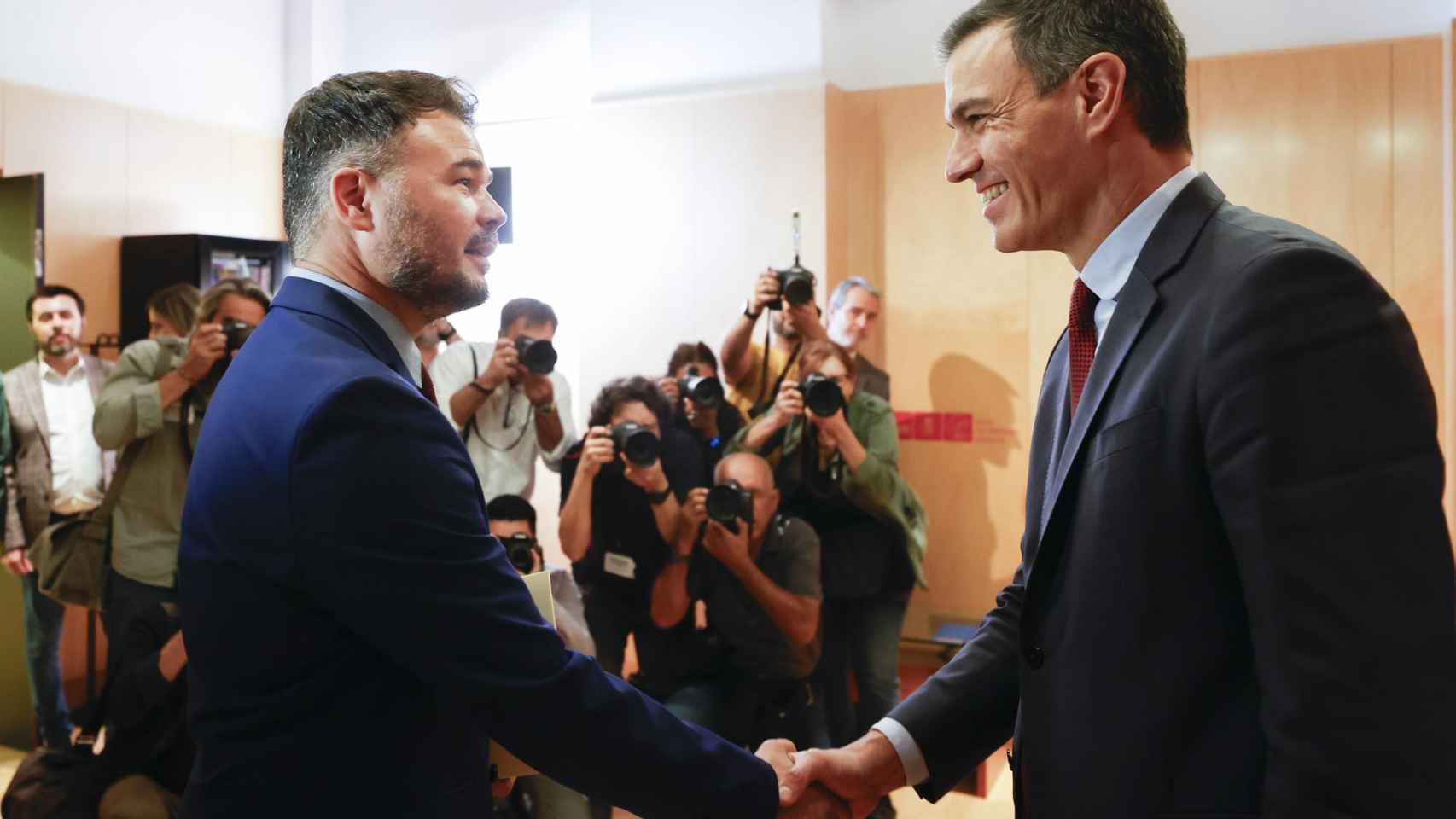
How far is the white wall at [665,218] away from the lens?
16.7 ft

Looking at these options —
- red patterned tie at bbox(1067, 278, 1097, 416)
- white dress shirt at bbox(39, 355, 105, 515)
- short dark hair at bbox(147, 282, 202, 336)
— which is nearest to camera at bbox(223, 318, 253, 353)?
short dark hair at bbox(147, 282, 202, 336)

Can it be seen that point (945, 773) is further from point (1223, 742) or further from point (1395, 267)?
point (1395, 267)

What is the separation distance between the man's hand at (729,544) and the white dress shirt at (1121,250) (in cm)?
189

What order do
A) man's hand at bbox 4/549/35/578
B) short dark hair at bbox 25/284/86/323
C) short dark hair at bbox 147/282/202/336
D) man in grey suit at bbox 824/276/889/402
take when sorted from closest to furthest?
1. man's hand at bbox 4/549/35/578
2. short dark hair at bbox 25/284/86/323
3. short dark hair at bbox 147/282/202/336
4. man in grey suit at bbox 824/276/889/402

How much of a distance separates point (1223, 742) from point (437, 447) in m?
0.78

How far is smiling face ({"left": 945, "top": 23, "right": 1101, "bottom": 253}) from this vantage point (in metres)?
1.15

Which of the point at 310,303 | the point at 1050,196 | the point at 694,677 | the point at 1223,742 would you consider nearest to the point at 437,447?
the point at 310,303

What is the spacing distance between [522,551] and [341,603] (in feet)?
5.68

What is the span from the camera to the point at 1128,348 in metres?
1.05

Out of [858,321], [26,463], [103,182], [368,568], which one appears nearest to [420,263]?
[368,568]

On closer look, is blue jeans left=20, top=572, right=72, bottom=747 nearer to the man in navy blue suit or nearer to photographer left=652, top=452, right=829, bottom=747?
photographer left=652, top=452, right=829, bottom=747

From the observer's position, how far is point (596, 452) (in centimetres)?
313

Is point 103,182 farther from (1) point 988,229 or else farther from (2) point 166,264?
(1) point 988,229

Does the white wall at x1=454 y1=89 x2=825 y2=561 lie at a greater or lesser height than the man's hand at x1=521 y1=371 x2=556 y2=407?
greater
